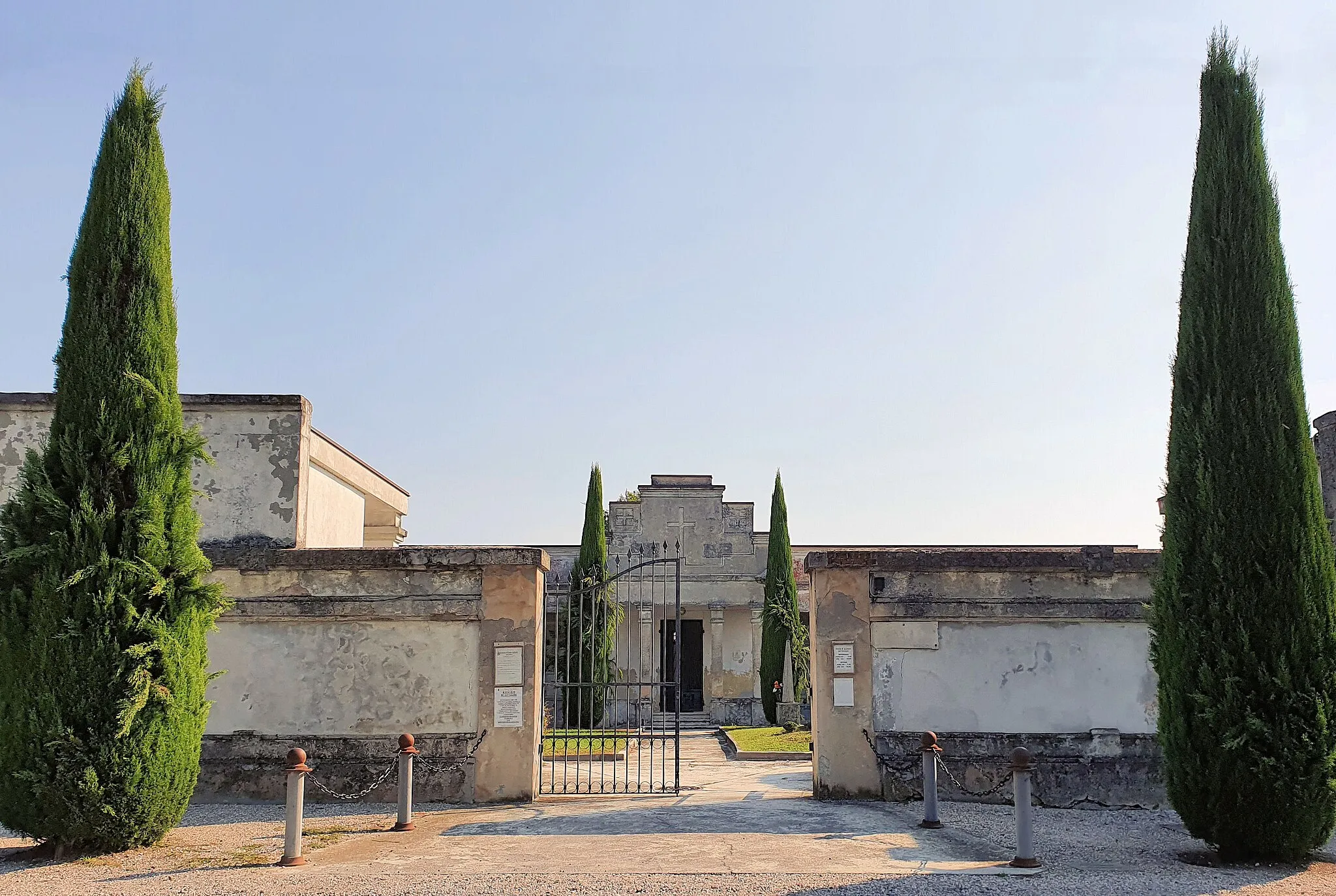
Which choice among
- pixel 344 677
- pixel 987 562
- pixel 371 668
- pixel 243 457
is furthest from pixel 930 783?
pixel 243 457

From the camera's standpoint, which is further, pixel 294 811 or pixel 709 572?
pixel 709 572

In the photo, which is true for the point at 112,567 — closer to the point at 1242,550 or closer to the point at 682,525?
the point at 1242,550

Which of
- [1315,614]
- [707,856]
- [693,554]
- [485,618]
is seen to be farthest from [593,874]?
[693,554]

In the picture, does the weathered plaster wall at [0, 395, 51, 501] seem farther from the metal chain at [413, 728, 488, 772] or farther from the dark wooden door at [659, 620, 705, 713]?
the dark wooden door at [659, 620, 705, 713]

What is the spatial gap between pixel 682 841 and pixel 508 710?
3.02 meters

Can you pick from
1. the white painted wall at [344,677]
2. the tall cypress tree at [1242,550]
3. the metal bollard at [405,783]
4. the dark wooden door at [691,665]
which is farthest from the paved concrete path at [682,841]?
the dark wooden door at [691,665]

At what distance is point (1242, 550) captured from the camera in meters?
8.28

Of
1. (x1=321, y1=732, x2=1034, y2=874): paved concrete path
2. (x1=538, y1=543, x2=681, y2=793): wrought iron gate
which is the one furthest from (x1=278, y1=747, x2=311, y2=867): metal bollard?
(x1=538, y1=543, x2=681, y2=793): wrought iron gate

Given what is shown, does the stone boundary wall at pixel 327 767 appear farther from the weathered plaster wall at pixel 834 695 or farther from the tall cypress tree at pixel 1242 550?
the tall cypress tree at pixel 1242 550

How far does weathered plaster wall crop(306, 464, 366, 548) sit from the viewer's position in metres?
13.9

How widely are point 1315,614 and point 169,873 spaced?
29.4 feet

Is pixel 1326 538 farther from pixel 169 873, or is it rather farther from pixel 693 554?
pixel 693 554

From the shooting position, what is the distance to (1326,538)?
27.4 feet

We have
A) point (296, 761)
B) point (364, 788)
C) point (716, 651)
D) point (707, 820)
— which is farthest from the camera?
point (716, 651)
